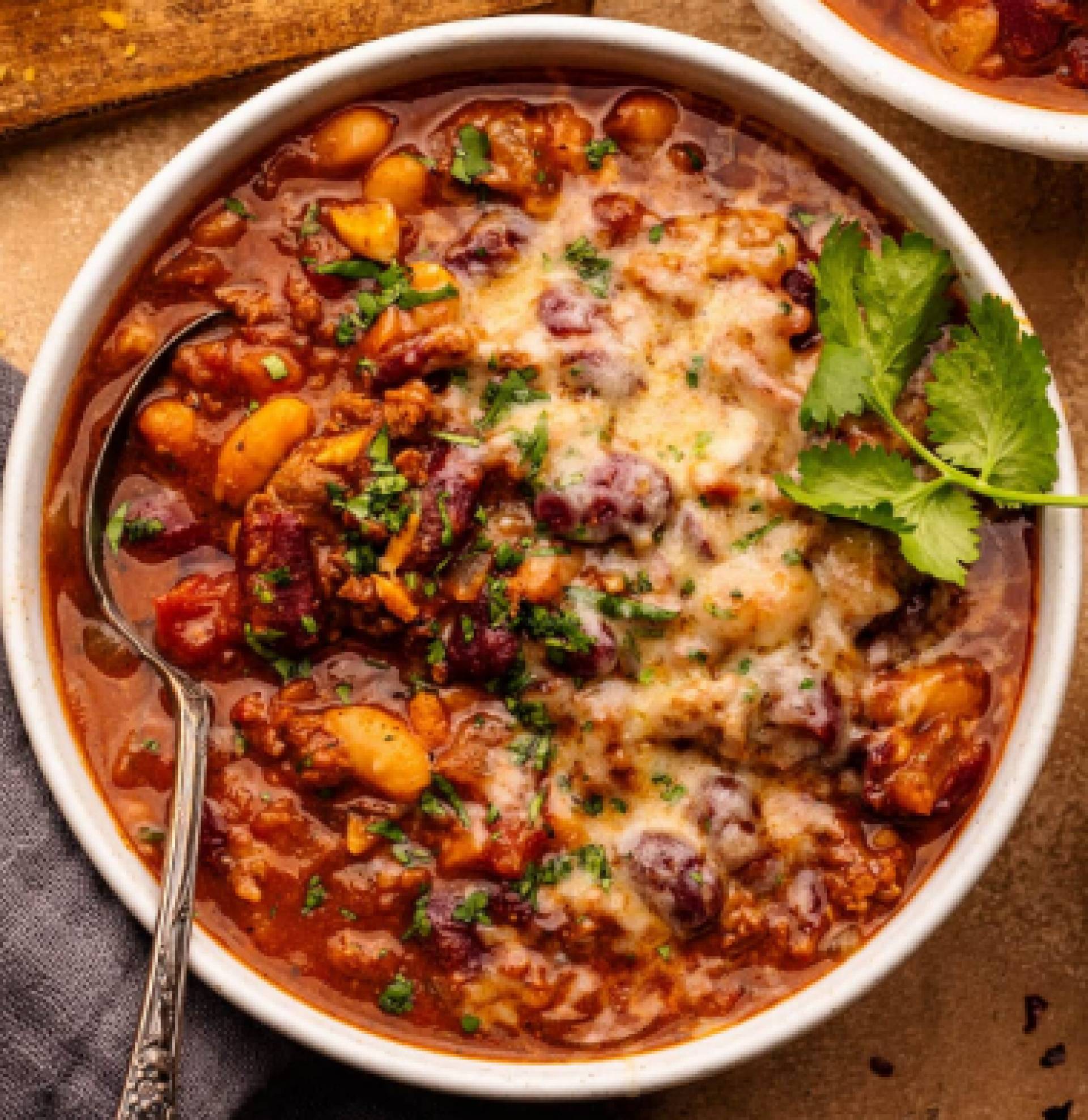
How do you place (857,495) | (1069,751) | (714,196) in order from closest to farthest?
(857,495) < (714,196) < (1069,751)

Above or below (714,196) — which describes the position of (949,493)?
below

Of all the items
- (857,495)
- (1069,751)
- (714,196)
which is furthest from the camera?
(1069,751)

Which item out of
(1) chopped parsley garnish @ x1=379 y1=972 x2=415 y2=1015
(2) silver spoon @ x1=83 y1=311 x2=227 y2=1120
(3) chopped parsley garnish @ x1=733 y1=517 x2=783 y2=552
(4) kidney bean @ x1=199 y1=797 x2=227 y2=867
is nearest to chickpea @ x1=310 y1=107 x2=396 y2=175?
(2) silver spoon @ x1=83 y1=311 x2=227 y2=1120

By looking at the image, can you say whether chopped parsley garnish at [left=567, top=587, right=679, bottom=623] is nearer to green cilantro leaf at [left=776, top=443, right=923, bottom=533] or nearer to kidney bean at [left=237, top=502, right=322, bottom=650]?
green cilantro leaf at [left=776, top=443, right=923, bottom=533]

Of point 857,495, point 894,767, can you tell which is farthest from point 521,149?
point 894,767

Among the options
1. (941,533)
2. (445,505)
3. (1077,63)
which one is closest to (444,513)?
(445,505)

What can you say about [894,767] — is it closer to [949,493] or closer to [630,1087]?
[949,493]
